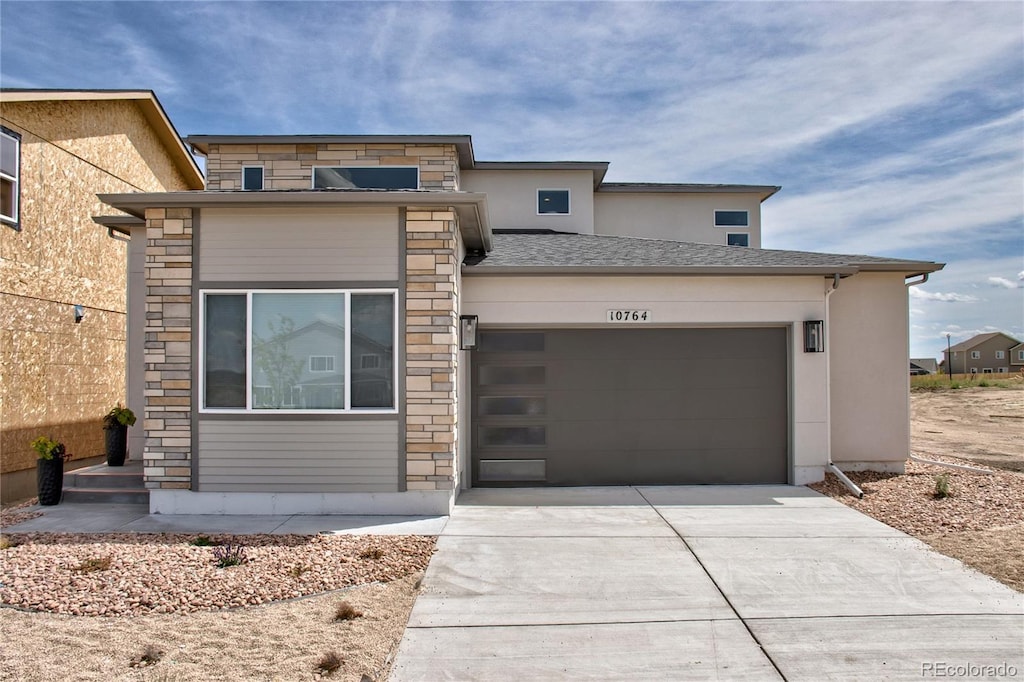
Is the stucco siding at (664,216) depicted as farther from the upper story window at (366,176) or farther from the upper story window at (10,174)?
the upper story window at (10,174)

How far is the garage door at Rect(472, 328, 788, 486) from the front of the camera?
874cm

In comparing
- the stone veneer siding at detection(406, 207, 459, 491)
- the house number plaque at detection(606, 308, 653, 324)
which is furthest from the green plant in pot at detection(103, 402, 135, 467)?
the house number plaque at detection(606, 308, 653, 324)

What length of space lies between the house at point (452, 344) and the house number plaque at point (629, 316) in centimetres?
3

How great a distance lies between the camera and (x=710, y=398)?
8.87m

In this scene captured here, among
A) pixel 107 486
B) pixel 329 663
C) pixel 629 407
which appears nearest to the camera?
pixel 329 663

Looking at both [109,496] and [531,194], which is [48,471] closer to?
[109,496]

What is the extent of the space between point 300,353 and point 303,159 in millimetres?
5511

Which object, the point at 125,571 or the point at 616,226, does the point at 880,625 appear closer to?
the point at 125,571

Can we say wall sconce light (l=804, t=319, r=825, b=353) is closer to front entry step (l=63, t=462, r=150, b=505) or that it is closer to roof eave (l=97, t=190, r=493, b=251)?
roof eave (l=97, t=190, r=493, b=251)

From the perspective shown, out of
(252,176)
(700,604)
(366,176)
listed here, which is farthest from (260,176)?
(700,604)

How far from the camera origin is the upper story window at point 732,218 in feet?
48.0

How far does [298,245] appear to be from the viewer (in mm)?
7215

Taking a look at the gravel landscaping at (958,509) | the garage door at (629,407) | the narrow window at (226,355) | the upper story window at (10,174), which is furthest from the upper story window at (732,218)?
the upper story window at (10,174)

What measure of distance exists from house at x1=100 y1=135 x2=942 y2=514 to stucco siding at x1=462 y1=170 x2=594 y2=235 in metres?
0.13
